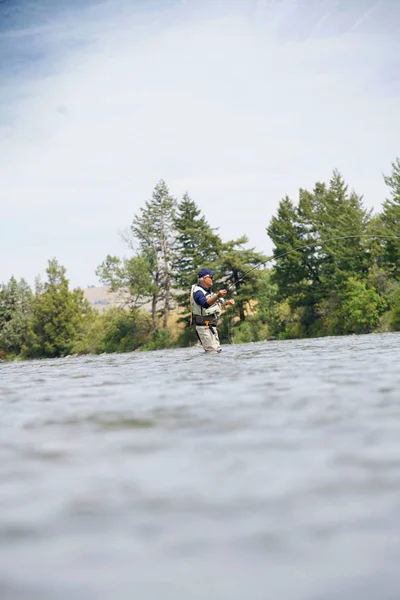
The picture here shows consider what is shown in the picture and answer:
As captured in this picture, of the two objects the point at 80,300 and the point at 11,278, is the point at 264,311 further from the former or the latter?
Result: the point at 11,278

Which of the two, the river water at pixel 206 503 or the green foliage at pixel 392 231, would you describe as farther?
the green foliage at pixel 392 231

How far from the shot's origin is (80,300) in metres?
79.9

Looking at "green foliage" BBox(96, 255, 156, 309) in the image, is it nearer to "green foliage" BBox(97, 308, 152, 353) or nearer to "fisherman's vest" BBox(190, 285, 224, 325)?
"green foliage" BBox(97, 308, 152, 353)

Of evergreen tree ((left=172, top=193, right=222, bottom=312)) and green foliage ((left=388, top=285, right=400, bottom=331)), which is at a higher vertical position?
evergreen tree ((left=172, top=193, right=222, bottom=312))

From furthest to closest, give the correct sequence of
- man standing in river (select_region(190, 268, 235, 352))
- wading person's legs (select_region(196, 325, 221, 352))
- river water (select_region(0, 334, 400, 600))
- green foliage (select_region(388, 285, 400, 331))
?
green foliage (select_region(388, 285, 400, 331)), wading person's legs (select_region(196, 325, 221, 352)), man standing in river (select_region(190, 268, 235, 352)), river water (select_region(0, 334, 400, 600))

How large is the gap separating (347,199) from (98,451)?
224 ft

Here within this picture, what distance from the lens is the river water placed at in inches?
71.9

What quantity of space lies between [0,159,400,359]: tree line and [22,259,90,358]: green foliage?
0.38ft

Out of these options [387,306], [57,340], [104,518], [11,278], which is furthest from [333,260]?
[104,518]

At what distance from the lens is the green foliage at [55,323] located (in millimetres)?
76125

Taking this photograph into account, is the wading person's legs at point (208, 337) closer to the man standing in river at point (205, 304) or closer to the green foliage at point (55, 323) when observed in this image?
the man standing in river at point (205, 304)

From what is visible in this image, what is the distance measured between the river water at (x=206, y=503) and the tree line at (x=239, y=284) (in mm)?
33829

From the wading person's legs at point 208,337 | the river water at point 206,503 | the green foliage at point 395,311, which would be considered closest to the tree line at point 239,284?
the green foliage at point 395,311

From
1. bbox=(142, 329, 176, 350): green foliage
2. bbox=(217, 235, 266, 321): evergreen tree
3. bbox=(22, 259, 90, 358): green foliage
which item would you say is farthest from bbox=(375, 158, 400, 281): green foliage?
bbox=(22, 259, 90, 358): green foliage
